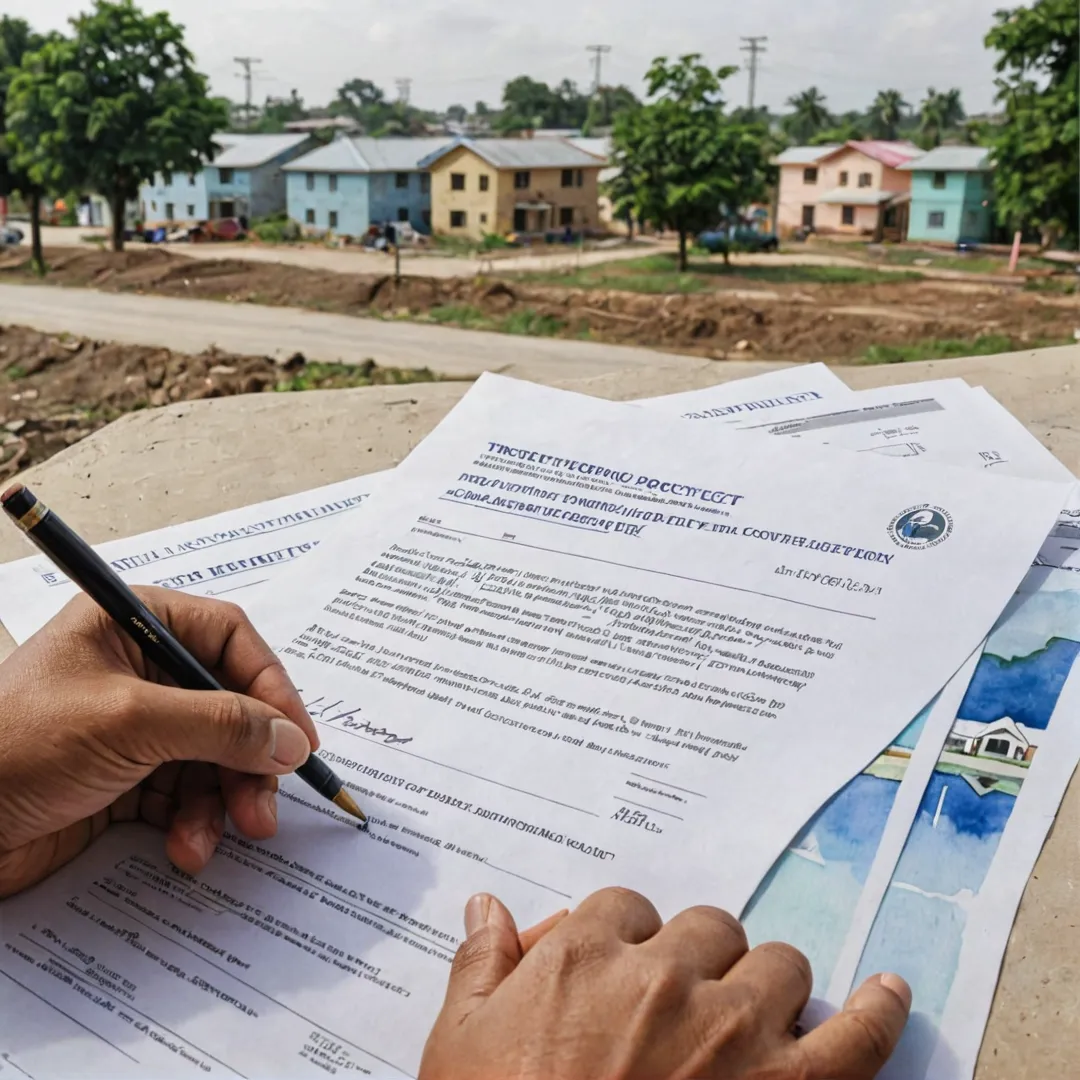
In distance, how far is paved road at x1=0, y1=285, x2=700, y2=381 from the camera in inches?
385

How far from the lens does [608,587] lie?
1.00 m

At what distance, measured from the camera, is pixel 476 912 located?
2.22ft

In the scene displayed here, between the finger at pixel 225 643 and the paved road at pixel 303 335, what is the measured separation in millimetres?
7779

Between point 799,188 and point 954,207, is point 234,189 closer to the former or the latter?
point 799,188

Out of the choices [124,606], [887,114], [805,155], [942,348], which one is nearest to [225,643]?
[124,606]

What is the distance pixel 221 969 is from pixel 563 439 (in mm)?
740

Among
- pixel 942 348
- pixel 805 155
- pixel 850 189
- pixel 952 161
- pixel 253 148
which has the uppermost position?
pixel 805 155

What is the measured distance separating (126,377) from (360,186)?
710 inches

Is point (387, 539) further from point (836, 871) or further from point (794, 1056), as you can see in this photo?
point (794, 1056)

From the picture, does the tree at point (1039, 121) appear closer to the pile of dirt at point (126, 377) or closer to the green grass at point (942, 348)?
the green grass at point (942, 348)

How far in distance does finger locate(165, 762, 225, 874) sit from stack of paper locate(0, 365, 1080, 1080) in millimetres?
17

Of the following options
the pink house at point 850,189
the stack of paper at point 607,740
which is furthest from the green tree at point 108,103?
the stack of paper at point 607,740

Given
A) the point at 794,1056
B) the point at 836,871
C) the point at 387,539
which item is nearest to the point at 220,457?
the point at 387,539

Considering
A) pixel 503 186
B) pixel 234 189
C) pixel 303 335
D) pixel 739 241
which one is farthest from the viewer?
pixel 234 189
